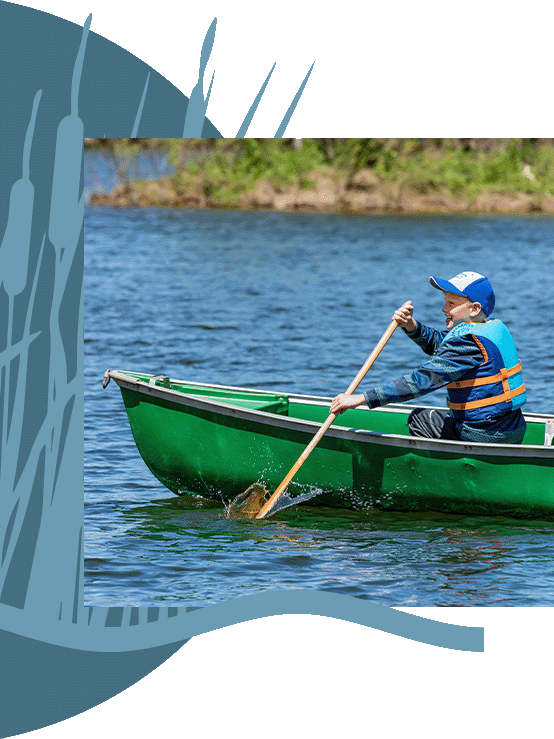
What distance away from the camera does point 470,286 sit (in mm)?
5418

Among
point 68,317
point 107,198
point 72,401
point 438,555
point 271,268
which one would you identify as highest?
point 107,198

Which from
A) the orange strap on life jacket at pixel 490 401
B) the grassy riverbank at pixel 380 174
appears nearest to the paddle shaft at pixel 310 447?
the orange strap on life jacket at pixel 490 401

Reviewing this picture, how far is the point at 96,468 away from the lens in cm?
705

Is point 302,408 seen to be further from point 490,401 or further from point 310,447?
point 490,401

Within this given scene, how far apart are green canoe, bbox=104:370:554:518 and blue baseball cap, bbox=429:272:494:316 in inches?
29.3

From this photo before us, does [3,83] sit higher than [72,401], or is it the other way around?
[3,83]

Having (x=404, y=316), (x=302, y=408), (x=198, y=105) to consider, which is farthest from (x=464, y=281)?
(x=198, y=105)

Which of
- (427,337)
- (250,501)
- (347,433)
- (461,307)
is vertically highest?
(461,307)

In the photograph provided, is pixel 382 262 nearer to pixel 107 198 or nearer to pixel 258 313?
pixel 258 313

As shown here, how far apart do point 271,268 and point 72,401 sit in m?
14.2

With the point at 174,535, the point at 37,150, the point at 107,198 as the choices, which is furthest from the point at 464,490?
the point at 107,198

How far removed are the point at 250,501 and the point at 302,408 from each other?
804 mm

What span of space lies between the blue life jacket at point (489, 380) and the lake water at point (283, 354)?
2.08 feet

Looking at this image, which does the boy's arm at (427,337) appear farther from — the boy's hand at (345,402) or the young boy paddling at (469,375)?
the boy's hand at (345,402)
